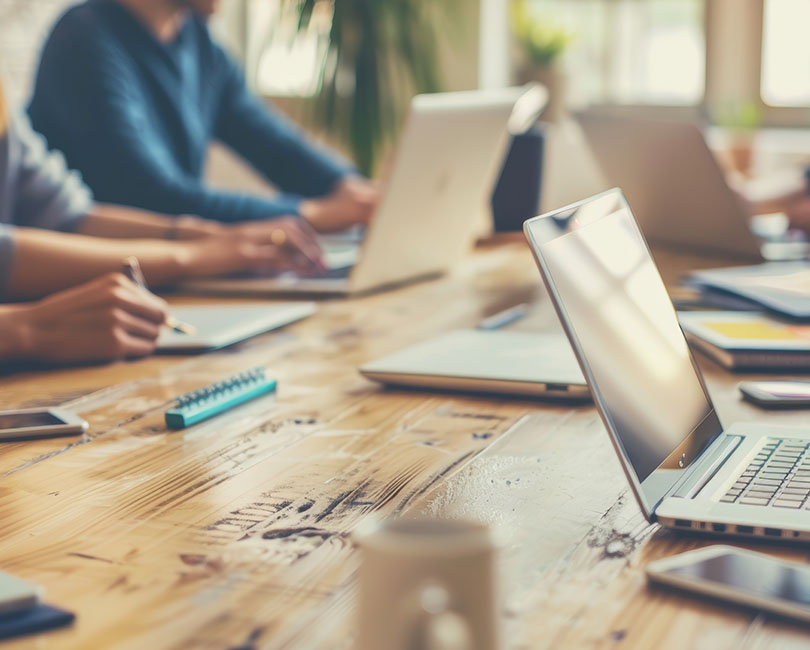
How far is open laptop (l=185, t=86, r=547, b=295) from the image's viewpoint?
163 cm

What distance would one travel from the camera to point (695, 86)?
460 cm

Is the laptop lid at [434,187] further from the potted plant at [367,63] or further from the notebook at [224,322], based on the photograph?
the potted plant at [367,63]

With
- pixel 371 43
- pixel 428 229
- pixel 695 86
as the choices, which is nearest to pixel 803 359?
pixel 428 229

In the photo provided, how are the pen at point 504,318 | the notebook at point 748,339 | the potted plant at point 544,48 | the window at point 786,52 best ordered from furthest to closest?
the potted plant at point 544,48 → the window at point 786,52 → the pen at point 504,318 → the notebook at point 748,339

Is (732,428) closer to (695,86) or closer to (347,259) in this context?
(347,259)

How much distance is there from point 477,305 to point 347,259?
429 mm

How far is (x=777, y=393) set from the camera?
106 cm

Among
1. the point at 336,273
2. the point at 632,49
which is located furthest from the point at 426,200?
the point at 632,49

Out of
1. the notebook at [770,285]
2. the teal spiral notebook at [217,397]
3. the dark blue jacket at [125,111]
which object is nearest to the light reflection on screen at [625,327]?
the teal spiral notebook at [217,397]

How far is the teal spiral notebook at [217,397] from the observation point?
3.22 feet

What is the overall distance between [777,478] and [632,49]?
4.52m

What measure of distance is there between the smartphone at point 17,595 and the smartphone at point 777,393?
2.38 feet

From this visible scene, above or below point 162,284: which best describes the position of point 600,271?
above

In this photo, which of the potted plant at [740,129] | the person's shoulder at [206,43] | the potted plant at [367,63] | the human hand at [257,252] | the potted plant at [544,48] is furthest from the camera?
the potted plant at [544,48]
